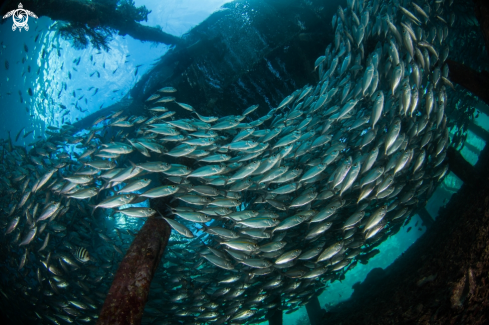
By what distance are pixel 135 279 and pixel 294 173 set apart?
377 cm

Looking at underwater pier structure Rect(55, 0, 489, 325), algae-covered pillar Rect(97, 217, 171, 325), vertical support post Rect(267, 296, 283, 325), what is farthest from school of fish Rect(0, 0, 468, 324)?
underwater pier structure Rect(55, 0, 489, 325)

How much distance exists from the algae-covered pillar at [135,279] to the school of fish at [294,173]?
0.55 metres

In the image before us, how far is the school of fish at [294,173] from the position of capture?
13.8 ft

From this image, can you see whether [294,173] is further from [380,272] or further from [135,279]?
[380,272]

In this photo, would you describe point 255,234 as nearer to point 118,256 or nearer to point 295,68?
point 295,68

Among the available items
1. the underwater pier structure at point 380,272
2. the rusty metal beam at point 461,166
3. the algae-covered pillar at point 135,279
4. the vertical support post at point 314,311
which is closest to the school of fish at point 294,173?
the rusty metal beam at point 461,166

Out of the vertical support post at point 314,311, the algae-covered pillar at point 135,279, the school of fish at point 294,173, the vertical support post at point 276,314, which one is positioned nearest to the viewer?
the algae-covered pillar at point 135,279

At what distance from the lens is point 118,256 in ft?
29.1

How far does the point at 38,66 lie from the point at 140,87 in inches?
656

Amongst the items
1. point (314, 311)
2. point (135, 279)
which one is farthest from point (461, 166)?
point (314, 311)

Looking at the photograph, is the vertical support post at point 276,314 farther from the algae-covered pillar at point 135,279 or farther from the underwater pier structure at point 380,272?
the algae-covered pillar at point 135,279

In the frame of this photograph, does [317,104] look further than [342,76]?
No

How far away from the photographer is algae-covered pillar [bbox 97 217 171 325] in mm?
3436

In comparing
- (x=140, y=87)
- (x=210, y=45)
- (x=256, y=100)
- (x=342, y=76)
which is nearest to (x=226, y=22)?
(x=210, y=45)
